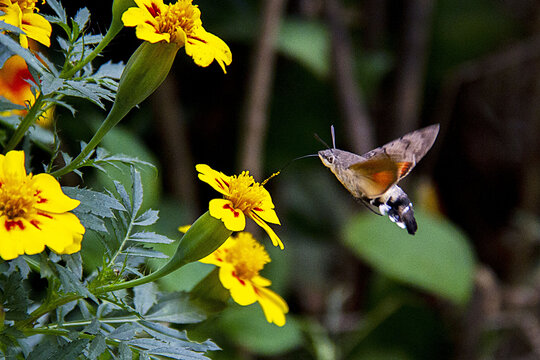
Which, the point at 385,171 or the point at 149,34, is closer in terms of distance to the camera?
the point at 149,34

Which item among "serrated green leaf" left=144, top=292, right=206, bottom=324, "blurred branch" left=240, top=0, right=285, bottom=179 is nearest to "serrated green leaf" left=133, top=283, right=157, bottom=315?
"serrated green leaf" left=144, top=292, right=206, bottom=324

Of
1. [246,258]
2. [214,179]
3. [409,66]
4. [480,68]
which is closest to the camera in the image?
[214,179]

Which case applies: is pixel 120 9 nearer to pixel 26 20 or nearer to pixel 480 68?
pixel 26 20

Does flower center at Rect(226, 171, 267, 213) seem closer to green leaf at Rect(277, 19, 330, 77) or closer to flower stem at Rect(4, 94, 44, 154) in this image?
flower stem at Rect(4, 94, 44, 154)

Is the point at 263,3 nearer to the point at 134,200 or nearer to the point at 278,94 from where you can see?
the point at 278,94

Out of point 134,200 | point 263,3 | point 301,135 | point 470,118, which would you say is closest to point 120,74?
point 134,200

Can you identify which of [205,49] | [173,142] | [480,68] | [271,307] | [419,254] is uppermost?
[205,49]

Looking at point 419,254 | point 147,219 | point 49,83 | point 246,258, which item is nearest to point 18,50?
point 49,83
